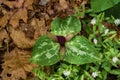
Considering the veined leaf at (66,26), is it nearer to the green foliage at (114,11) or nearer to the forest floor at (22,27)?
the forest floor at (22,27)

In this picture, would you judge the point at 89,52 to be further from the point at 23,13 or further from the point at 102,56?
the point at 23,13

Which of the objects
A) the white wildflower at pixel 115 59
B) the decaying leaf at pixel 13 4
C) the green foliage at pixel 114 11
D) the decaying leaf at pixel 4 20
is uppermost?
the decaying leaf at pixel 13 4

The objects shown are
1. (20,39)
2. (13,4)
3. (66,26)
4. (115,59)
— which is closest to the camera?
(115,59)

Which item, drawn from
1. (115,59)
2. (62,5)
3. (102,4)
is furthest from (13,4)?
(115,59)

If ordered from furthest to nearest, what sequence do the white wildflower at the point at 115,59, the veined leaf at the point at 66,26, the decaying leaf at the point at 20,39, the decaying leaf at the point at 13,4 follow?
the decaying leaf at the point at 13,4, the decaying leaf at the point at 20,39, the veined leaf at the point at 66,26, the white wildflower at the point at 115,59

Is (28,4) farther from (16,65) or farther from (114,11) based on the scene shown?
(114,11)

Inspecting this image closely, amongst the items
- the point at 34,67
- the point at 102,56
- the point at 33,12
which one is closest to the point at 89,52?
the point at 102,56

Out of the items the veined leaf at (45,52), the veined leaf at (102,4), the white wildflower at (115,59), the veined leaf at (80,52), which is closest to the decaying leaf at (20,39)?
the veined leaf at (45,52)
